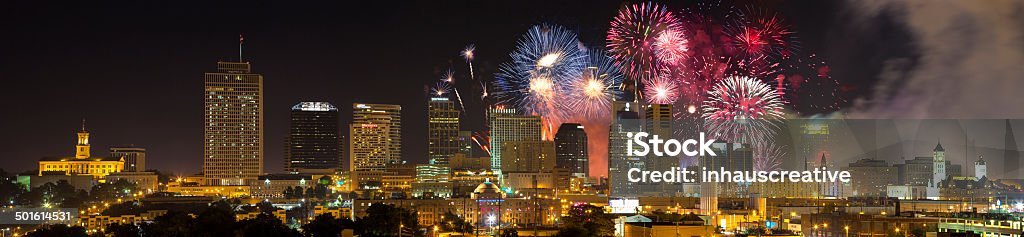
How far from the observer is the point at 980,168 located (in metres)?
65.1

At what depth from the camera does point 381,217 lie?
3706 centimetres

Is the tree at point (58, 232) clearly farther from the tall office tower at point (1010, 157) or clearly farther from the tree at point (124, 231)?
the tall office tower at point (1010, 157)

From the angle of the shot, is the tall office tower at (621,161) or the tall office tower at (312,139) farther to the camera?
the tall office tower at (312,139)

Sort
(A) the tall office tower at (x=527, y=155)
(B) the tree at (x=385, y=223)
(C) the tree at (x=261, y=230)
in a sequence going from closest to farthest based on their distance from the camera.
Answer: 1. (C) the tree at (x=261, y=230)
2. (B) the tree at (x=385, y=223)
3. (A) the tall office tower at (x=527, y=155)

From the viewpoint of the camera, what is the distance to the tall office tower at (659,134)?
66438 mm

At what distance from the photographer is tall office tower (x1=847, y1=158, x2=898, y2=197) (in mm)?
67125

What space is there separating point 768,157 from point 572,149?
1458 inches

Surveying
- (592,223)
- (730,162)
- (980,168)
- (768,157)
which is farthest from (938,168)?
(592,223)

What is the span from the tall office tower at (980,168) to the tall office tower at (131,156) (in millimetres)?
66529

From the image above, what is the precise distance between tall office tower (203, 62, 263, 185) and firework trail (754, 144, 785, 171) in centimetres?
4510

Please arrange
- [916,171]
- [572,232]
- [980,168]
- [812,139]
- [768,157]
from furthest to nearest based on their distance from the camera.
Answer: [916,171]
[980,168]
[768,157]
[812,139]
[572,232]

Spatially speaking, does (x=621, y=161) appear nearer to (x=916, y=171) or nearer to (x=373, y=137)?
(x=916, y=171)

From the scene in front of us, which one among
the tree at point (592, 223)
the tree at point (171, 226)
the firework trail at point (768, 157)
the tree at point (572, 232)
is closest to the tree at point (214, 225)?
the tree at point (171, 226)

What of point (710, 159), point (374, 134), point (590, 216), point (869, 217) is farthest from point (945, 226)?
point (374, 134)
